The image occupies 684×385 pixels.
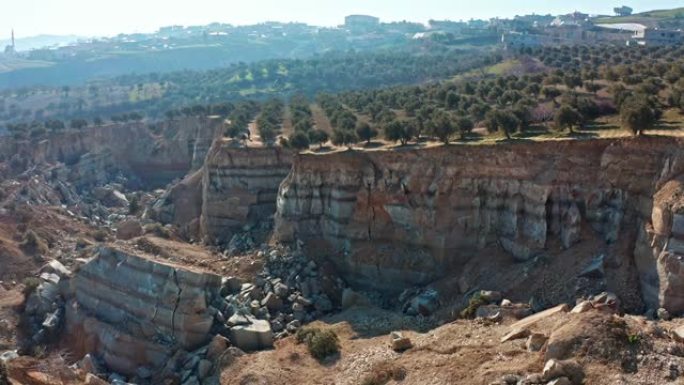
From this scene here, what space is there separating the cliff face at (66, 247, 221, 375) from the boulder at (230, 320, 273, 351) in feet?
6.46

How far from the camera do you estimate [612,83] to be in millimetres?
56906

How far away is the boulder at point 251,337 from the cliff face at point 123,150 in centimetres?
4690

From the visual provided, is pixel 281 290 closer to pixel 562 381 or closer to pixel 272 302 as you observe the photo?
pixel 272 302

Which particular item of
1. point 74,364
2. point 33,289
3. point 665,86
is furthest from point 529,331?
point 33,289

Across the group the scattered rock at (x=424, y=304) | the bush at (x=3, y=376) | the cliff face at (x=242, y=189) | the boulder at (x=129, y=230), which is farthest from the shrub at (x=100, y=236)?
the scattered rock at (x=424, y=304)

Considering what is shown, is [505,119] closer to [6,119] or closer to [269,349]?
[269,349]

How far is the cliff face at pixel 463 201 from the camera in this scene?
35406 millimetres

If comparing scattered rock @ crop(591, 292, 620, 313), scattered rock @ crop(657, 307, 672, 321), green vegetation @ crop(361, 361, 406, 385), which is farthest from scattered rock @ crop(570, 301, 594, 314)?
green vegetation @ crop(361, 361, 406, 385)

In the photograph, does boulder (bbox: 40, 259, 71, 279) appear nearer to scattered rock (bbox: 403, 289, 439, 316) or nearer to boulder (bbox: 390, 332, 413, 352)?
scattered rock (bbox: 403, 289, 439, 316)

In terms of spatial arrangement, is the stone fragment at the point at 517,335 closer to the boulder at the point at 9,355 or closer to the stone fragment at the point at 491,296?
the stone fragment at the point at 491,296

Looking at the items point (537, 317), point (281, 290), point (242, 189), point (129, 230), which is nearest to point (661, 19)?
point (242, 189)

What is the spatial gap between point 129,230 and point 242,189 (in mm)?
12000

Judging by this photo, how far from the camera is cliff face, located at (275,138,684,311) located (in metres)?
35.4

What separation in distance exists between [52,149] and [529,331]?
244ft
